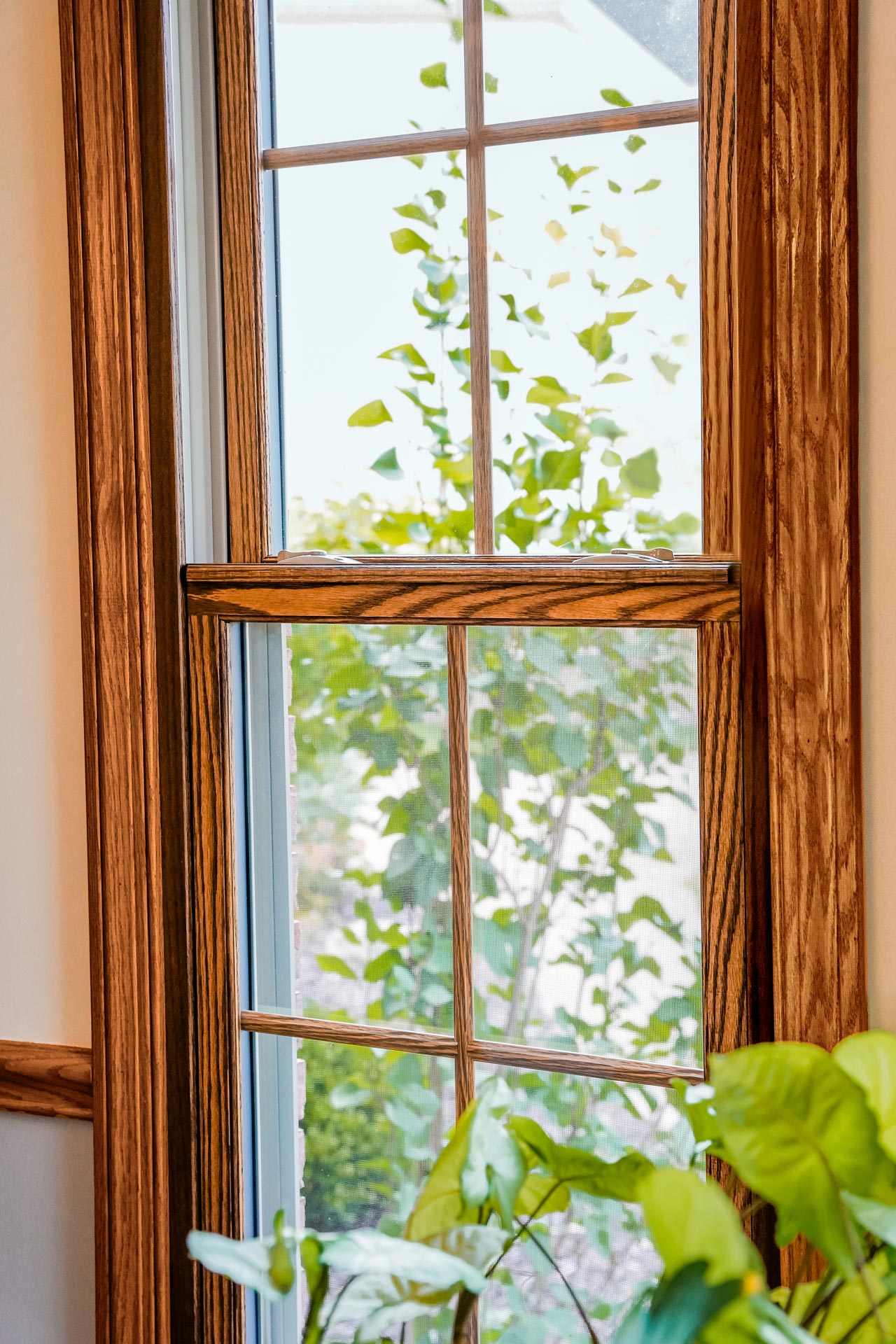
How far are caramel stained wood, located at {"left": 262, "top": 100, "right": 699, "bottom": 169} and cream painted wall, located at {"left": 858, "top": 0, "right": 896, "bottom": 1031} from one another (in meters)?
0.19

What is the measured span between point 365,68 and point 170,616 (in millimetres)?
626

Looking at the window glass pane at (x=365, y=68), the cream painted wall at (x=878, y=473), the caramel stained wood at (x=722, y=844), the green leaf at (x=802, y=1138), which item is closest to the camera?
the green leaf at (x=802, y=1138)

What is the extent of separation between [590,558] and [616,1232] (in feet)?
2.30

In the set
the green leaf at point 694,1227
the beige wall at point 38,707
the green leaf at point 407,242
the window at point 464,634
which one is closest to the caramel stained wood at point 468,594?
the window at point 464,634

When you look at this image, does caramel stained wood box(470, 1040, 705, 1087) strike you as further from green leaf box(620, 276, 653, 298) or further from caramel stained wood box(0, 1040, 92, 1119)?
green leaf box(620, 276, 653, 298)

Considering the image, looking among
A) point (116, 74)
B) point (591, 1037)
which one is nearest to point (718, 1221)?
point (591, 1037)

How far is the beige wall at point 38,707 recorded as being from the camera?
120cm

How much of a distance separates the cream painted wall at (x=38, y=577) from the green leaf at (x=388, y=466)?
35 cm

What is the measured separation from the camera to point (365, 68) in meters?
1.16

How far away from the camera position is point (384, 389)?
1.19 m

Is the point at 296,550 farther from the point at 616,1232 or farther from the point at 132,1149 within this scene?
the point at 616,1232

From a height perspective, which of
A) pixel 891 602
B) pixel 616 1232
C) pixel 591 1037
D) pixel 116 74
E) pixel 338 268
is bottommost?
pixel 616 1232

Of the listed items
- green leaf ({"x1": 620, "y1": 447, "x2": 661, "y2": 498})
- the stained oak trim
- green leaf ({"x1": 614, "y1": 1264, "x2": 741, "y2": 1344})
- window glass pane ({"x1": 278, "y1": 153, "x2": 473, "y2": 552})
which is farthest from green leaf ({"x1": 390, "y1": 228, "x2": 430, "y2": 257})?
green leaf ({"x1": 614, "y1": 1264, "x2": 741, "y2": 1344})

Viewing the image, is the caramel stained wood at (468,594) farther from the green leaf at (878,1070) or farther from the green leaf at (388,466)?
the green leaf at (878,1070)
